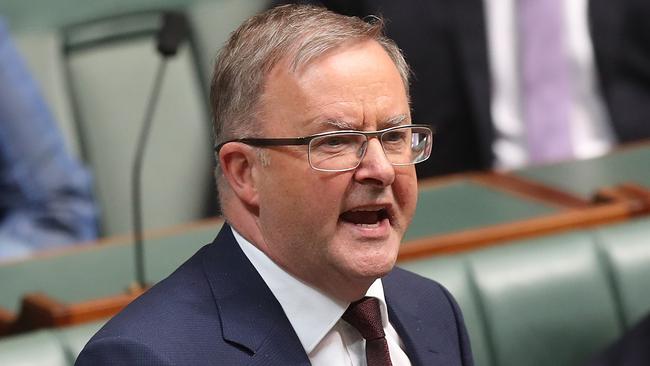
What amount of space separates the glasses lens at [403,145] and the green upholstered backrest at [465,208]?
721mm

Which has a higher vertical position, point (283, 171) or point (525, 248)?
point (283, 171)

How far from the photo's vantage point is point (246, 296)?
3.54ft

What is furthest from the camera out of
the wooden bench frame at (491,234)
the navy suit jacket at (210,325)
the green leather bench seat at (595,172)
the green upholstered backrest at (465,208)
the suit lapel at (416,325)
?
the green leather bench seat at (595,172)

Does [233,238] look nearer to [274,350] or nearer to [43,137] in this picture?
[274,350]

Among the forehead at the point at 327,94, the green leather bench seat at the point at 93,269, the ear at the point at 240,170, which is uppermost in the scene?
the forehead at the point at 327,94

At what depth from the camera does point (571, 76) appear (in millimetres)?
2605

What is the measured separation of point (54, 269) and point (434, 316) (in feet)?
2.40

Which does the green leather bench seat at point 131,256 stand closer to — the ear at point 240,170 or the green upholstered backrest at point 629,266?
the green upholstered backrest at point 629,266

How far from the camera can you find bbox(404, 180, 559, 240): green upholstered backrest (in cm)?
182

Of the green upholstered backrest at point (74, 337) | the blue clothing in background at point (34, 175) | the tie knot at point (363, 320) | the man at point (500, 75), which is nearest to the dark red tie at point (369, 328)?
the tie knot at point (363, 320)

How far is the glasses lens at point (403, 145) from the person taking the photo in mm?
1029

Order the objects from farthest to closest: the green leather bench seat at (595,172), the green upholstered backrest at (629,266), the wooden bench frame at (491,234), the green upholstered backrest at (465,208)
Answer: the green leather bench seat at (595,172) → the green upholstered backrest at (465,208) → the green upholstered backrest at (629,266) → the wooden bench frame at (491,234)

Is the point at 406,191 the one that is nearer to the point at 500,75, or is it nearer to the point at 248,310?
the point at 248,310

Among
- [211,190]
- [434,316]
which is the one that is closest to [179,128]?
[211,190]
